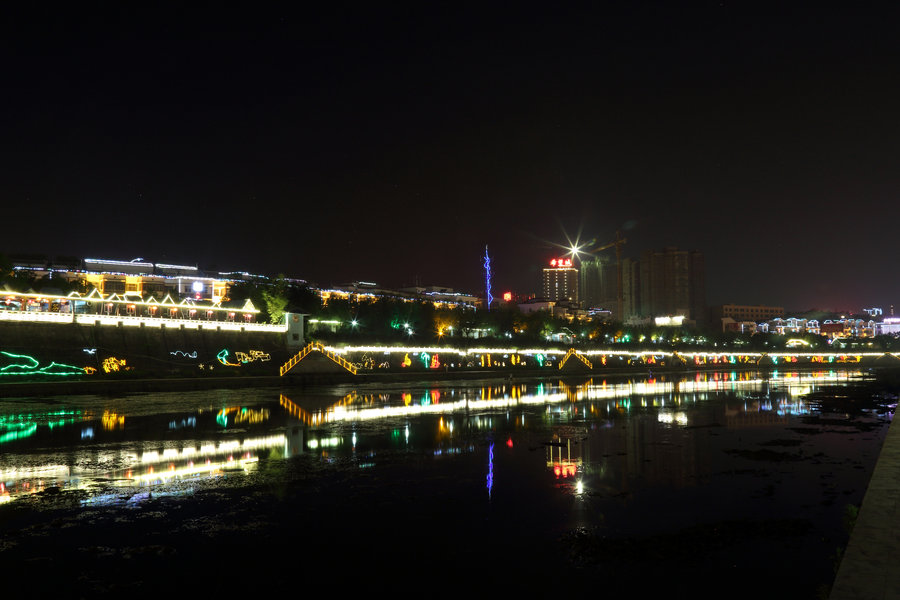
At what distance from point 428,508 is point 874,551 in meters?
7.08

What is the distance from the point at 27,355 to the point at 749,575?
51206mm

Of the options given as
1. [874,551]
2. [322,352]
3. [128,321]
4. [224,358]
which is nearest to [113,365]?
[128,321]

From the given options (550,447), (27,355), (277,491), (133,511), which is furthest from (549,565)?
(27,355)

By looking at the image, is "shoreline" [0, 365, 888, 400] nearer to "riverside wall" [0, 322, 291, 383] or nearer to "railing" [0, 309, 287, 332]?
"riverside wall" [0, 322, 291, 383]

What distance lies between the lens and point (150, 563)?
8617 mm

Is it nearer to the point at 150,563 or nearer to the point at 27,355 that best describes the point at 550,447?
the point at 150,563

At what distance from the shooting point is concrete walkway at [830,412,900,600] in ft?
19.6

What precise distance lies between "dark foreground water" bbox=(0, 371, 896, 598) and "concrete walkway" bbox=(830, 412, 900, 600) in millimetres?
727

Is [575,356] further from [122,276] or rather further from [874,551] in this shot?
[874,551]

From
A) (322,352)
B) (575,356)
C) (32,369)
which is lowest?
(575,356)

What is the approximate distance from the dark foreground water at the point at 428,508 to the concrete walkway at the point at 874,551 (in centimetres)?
73

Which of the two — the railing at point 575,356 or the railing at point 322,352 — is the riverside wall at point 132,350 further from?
the railing at point 575,356

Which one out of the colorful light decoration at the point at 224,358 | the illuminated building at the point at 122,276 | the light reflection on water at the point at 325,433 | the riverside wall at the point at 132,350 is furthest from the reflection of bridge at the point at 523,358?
the illuminated building at the point at 122,276

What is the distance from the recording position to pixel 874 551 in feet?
23.2
